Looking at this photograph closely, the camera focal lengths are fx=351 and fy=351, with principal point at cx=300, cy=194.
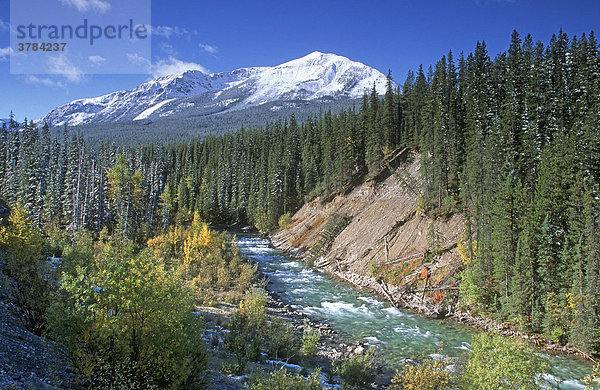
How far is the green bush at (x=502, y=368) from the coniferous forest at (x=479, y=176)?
1417 cm

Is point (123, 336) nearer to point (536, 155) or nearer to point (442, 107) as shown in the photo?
point (536, 155)

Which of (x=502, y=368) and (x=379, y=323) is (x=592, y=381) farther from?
(x=379, y=323)

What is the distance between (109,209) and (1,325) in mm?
47103

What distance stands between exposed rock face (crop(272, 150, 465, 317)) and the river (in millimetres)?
2777

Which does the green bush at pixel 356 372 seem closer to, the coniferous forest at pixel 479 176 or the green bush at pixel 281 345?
the green bush at pixel 281 345

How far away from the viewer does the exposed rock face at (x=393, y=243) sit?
119 ft

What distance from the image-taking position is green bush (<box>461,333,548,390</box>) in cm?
1397

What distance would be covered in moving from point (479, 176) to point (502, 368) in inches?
1102

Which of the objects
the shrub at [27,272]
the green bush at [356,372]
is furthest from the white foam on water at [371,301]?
the shrub at [27,272]

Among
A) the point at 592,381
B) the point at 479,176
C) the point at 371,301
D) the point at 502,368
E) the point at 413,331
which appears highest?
the point at 479,176

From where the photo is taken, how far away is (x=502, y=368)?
14.2m

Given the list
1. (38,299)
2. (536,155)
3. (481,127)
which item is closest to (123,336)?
(38,299)

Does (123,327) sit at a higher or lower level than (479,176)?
lower

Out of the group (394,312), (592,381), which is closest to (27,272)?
(394,312)
